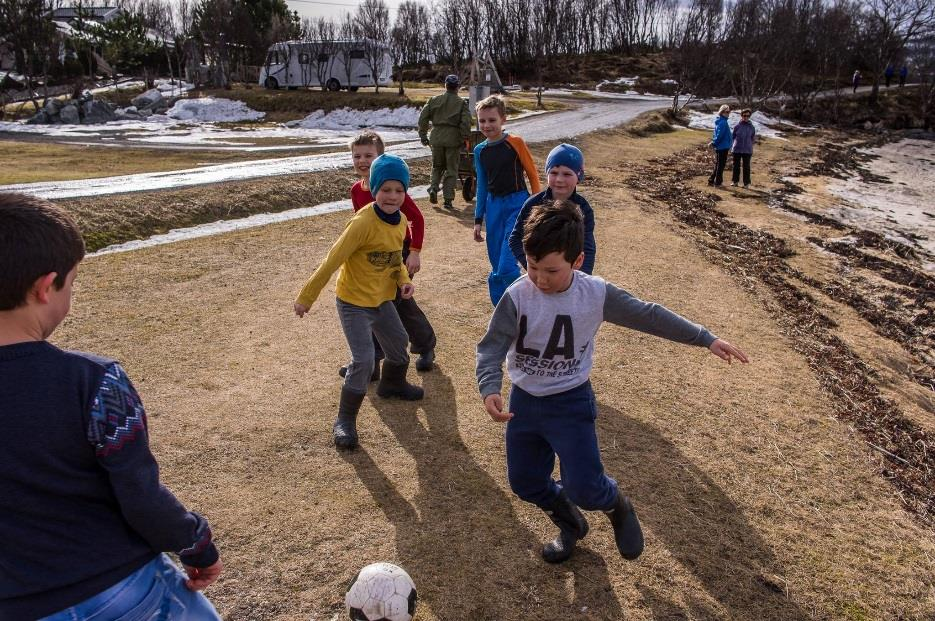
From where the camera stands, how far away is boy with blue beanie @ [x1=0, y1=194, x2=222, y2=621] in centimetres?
155

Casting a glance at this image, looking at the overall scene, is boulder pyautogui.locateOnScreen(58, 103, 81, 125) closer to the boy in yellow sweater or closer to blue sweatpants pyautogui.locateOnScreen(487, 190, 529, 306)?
blue sweatpants pyautogui.locateOnScreen(487, 190, 529, 306)

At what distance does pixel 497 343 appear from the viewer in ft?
9.85

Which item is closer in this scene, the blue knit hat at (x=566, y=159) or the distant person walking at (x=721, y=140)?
the blue knit hat at (x=566, y=159)

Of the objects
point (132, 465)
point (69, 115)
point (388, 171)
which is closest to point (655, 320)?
point (388, 171)

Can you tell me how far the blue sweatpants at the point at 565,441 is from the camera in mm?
2979

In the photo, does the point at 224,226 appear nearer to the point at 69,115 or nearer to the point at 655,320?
the point at 655,320

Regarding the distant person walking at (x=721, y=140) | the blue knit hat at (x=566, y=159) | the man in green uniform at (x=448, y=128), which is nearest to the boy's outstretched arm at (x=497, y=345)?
the blue knit hat at (x=566, y=159)

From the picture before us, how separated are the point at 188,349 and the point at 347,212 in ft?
19.5

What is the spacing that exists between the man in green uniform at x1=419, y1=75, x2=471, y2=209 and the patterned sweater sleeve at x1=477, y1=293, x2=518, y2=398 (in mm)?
9006

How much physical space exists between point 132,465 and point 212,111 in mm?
39908

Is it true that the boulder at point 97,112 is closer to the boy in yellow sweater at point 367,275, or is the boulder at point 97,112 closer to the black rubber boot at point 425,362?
the black rubber boot at point 425,362

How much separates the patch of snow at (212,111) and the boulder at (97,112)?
9.62 feet

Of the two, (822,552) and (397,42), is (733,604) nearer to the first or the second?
(822,552)

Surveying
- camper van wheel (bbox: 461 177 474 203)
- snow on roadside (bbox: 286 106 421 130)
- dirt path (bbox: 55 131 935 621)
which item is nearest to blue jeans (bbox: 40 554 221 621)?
dirt path (bbox: 55 131 935 621)
